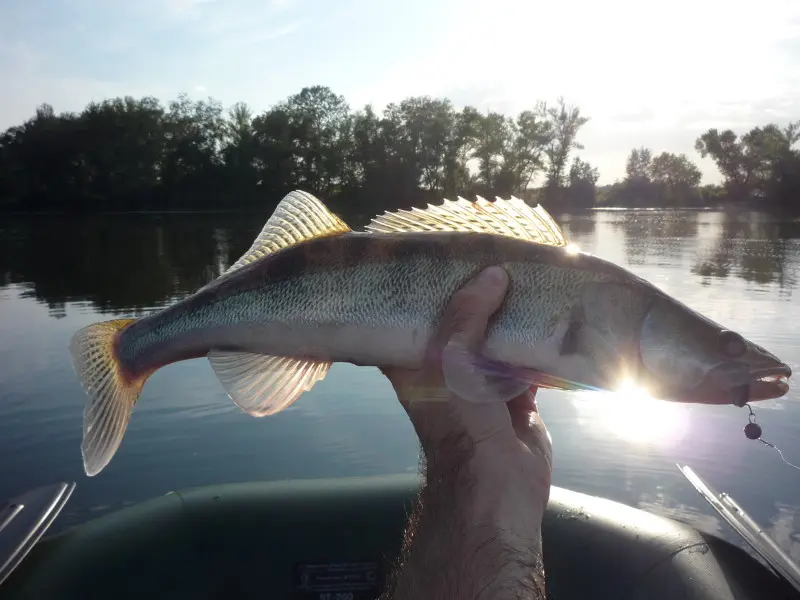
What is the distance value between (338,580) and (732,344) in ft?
9.21

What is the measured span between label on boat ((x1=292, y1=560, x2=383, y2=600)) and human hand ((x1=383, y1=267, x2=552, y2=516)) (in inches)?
73.6

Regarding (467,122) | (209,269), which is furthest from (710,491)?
(467,122)

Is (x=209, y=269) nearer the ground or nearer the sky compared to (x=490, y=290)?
nearer the ground

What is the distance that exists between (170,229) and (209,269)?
77.4 feet

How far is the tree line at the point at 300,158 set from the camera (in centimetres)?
6275

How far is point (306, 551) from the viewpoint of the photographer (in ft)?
13.9

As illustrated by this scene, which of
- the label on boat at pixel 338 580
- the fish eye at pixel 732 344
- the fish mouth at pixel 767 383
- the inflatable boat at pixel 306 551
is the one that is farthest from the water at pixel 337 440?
the fish eye at pixel 732 344

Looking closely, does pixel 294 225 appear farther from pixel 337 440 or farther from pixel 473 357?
pixel 337 440

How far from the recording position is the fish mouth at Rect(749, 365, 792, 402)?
101 inches

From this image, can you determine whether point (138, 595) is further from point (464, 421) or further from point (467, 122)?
point (467, 122)

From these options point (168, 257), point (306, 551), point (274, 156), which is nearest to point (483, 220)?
point (306, 551)

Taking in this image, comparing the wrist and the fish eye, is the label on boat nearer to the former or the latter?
the wrist

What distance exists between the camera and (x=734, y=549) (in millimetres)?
4168

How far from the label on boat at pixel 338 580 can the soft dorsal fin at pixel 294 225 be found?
7.06 feet
